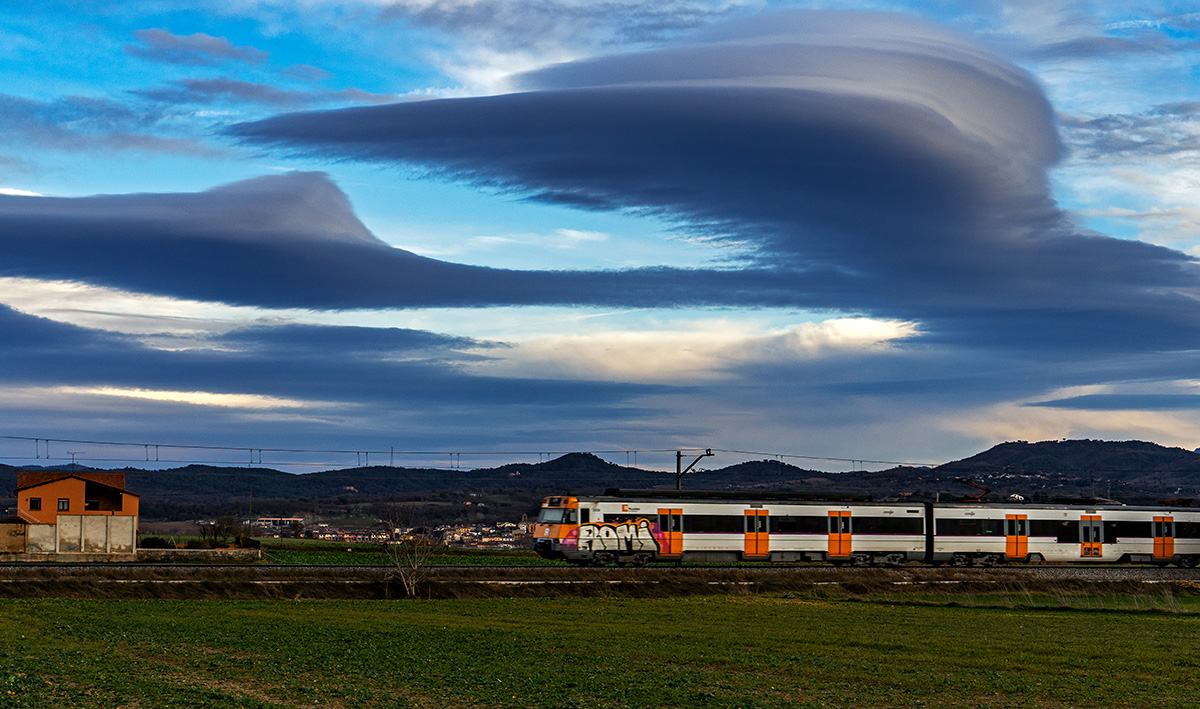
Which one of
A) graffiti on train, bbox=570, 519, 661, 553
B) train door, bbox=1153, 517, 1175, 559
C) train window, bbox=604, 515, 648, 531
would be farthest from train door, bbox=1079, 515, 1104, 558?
train window, bbox=604, 515, 648, 531

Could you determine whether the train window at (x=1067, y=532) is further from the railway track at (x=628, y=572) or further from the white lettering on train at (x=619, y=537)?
the white lettering on train at (x=619, y=537)

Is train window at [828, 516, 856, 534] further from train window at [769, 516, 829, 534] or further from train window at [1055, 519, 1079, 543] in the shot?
train window at [1055, 519, 1079, 543]

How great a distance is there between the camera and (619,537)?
210 feet

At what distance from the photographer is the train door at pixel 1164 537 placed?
3031 inches

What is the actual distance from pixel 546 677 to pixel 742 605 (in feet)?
83.9

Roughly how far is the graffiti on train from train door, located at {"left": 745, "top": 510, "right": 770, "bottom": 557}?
6.00m

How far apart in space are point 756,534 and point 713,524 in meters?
3.05

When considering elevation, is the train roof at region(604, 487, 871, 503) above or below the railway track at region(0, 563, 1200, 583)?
above

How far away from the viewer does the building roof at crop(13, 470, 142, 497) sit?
313 ft

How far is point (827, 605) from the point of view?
5262 centimetres

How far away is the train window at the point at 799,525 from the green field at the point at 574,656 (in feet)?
62.7

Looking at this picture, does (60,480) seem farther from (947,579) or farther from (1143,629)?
(1143,629)

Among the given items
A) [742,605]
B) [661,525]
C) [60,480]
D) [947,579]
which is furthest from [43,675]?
[60,480]

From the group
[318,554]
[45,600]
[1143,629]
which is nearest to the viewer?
[1143,629]
